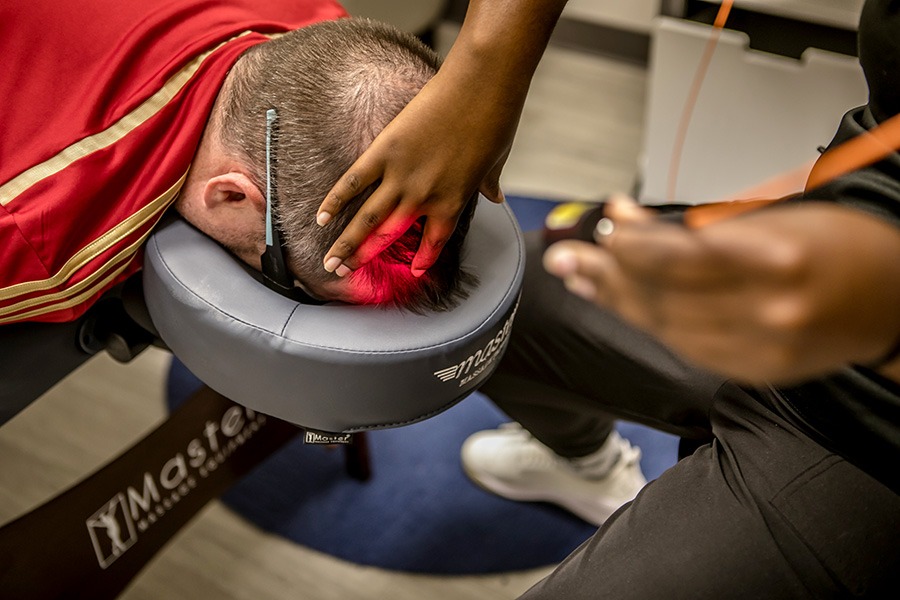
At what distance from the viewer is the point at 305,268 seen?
903 mm

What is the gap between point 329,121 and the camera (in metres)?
0.84

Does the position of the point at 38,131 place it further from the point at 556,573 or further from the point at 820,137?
the point at 820,137

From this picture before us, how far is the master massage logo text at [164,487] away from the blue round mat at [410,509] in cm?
21

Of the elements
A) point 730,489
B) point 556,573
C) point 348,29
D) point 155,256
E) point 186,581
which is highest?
point 348,29

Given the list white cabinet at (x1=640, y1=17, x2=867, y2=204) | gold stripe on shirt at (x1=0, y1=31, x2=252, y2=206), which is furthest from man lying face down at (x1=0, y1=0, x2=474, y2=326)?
white cabinet at (x1=640, y1=17, x2=867, y2=204)

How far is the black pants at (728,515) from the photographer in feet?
2.66

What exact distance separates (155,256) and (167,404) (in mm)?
802

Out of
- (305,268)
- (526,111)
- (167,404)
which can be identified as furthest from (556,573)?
(526,111)

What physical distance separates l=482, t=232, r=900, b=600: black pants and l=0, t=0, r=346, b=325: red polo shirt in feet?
1.82

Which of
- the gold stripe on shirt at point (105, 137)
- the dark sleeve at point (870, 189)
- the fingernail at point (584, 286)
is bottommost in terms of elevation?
the gold stripe on shirt at point (105, 137)

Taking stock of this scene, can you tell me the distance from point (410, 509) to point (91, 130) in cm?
86

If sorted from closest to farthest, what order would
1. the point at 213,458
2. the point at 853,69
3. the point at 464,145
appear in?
the point at 464,145
the point at 213,458
the point at 853,69

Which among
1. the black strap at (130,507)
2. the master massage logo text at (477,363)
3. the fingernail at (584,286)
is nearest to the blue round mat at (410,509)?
the black strap at (130,507)

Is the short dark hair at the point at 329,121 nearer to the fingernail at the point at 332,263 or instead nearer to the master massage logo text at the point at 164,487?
the fingernail at the point at 332,263
